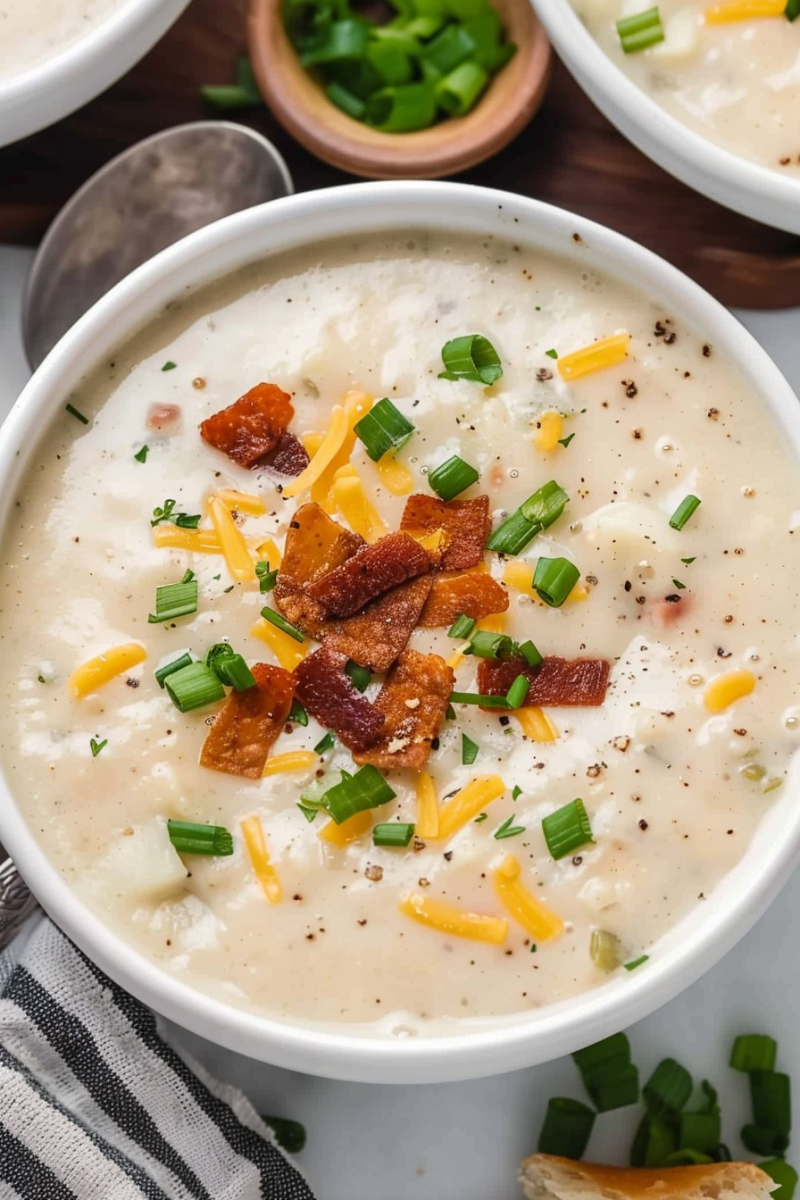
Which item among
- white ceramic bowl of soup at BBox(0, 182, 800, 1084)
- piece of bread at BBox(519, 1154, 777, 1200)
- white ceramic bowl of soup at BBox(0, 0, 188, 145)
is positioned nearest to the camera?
white ceramic bowl of soup at BBox(0, 182, 800, 1084)

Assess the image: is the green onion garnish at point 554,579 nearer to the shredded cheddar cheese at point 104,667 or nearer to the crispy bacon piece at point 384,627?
the crispy bacon piece at point 384,627

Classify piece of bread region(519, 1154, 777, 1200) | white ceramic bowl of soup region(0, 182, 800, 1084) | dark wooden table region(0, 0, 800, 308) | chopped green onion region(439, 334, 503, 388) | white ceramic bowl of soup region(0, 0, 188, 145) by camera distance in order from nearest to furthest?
white ceramic bowl of soup region(0, 182, 800, 1084) → chopped green onion region(439, 334, 503, 388) → white ceramic bowl of soup region(0, 0, 188, 145) → piece of bread region(519, 1154, 777, 1200) → dark wooden table region(0, 0, 800, 308)

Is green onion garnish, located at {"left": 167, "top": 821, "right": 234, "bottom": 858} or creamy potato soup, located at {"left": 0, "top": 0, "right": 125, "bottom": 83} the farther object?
creamy potato soup, located at {"left": 0, "top": 0, "right": 125, "bottom": 83}

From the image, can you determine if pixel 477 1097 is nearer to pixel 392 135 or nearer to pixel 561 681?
pixel 561 681

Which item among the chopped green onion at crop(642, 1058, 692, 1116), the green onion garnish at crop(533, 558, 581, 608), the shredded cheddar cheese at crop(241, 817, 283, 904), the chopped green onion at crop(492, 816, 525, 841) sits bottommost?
the chopped green onion at crop(642, 1058, 692, 1116)

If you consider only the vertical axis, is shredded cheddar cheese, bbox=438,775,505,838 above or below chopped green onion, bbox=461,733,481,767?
below

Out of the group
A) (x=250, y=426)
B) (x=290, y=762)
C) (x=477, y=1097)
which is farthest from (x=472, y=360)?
(x=477, y=1097)

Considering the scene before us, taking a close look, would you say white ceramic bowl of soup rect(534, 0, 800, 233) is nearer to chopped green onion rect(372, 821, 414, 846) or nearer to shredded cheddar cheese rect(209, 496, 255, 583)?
shredded cheddar cheese rect(209, 496, 255, 583)

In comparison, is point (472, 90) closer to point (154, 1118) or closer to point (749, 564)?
point (749, 564)

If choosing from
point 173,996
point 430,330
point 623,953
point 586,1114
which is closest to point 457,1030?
point 623,953


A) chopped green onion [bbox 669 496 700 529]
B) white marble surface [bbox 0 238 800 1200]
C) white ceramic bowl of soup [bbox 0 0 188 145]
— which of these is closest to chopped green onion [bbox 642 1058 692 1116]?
white marble surface [bbox 0 238 800 1200]
